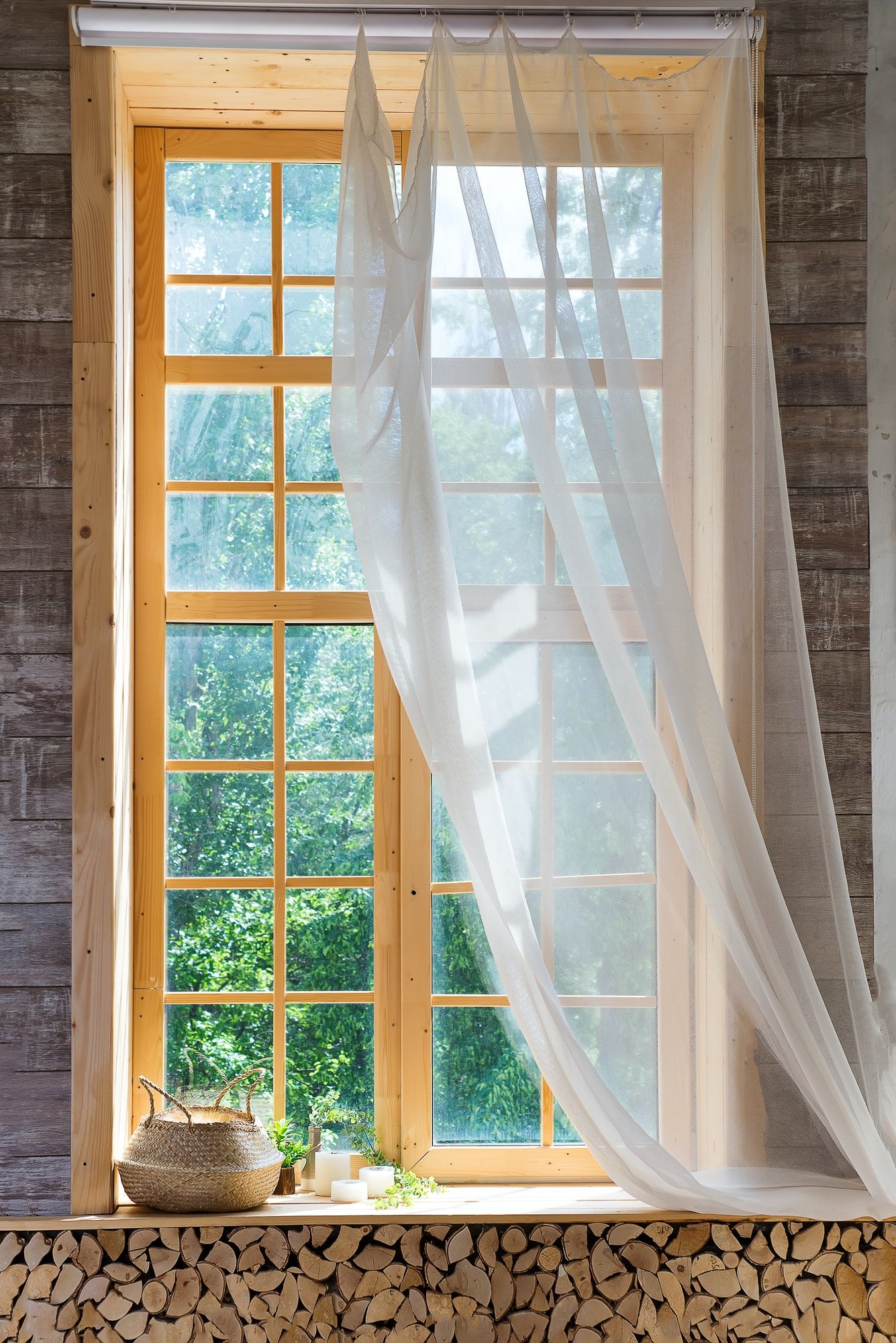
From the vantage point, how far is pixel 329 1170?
207 cm

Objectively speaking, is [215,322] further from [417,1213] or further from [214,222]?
[417,1213]

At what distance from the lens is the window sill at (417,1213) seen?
1895 millimetres

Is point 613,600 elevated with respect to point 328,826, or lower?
elevated

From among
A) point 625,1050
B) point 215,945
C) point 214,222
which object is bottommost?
point 625,1050

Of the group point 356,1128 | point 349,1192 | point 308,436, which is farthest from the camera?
point 308,436

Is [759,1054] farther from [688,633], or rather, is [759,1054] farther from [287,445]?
[287,445]

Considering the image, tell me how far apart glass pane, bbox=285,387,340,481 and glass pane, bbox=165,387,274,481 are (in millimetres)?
39

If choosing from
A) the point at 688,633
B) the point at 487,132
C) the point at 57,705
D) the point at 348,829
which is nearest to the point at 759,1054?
the point at 688,633

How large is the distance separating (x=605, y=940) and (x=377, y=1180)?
65 cm

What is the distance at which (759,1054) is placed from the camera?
6.30 ft

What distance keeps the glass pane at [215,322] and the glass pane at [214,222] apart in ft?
0.13

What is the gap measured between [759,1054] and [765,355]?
1.26 m

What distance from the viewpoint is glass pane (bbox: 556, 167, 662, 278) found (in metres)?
1.95

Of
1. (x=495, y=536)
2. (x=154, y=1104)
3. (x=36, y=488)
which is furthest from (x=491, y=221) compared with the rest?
(x=154, y=1104)
